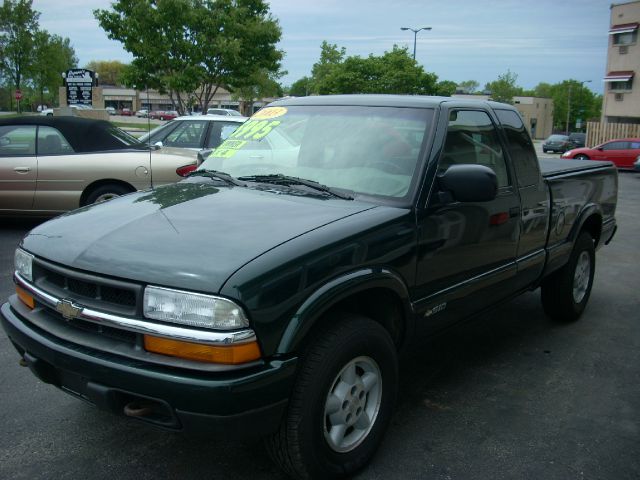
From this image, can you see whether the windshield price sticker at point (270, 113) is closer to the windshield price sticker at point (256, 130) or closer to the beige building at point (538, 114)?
the windshield price sticker at point (256, 130)

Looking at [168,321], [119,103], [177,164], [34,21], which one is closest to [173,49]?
[177,164]

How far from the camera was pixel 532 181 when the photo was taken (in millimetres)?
4297

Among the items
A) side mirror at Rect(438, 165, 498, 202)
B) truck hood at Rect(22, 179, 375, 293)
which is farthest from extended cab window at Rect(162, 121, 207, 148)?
side mirror at Rect(438, 165, 498, 202)

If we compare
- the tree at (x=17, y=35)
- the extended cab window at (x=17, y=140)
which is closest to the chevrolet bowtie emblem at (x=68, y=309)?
the extended cab window at (x=17, y=140)

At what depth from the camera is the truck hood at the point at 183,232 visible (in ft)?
7.91

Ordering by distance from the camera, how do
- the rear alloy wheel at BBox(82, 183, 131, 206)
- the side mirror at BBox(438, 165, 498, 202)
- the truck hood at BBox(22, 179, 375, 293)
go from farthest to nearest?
the rear alloy wheel at BBox(82, 183, 131, 206) < the side mirror at BBox(438, 165, 498, 202) < the truck hood at BBox(22, 179, 375, 293)

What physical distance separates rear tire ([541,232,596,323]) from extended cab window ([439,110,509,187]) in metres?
1.45

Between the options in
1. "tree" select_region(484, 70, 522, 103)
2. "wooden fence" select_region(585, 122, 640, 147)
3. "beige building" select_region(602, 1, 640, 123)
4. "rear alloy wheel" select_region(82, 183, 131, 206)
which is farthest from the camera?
"tree" select_region(484, 70, 522, 103)

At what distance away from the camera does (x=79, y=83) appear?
20.8 meters

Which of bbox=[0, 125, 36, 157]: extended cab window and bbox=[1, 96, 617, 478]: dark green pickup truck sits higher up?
bbox=[0, 125, 36, 157]: extended cab window

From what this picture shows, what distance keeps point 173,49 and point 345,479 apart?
67.3 feet

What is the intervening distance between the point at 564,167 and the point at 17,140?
684 centimetres

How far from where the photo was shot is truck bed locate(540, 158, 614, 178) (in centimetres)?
483

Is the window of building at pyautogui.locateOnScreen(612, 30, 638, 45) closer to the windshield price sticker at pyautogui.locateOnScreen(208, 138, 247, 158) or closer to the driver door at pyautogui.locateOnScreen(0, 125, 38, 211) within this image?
the driver door at pyautogui.locateOnScreen(0, 125, 38, 211)
